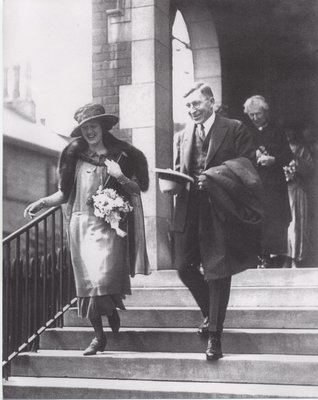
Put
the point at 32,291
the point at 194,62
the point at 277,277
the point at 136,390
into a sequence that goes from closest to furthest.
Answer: the point at 136,390, the point at 277,277, the point at 32,291, the point at 194,62

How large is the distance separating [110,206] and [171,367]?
1.27m

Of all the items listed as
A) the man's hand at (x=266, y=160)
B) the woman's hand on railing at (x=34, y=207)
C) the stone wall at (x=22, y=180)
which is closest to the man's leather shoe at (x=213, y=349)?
the woman's hand on railing at (x=34, y=207)

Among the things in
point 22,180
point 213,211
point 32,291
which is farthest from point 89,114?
point 32,291

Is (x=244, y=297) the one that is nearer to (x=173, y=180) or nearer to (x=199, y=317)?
(x=199, y=317)

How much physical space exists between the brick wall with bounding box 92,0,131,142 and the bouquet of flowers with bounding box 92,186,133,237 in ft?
4.93

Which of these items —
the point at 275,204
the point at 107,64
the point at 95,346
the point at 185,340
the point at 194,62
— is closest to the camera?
the point at 185,340

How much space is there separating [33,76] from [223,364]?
2.94 metres

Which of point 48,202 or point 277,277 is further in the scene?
point 277,277

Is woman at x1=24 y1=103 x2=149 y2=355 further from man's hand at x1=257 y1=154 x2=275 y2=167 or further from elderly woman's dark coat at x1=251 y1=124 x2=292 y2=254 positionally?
elderly woman's dark coat at x1=251 y1=124 x2=292 y2=254

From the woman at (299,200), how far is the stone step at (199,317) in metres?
1.90

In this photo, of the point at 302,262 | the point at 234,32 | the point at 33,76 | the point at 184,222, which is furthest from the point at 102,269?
the point at 234,32

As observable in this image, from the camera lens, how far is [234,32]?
863 centimetres

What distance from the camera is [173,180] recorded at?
530 centimetres

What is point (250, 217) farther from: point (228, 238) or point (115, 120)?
point (115, 120)
